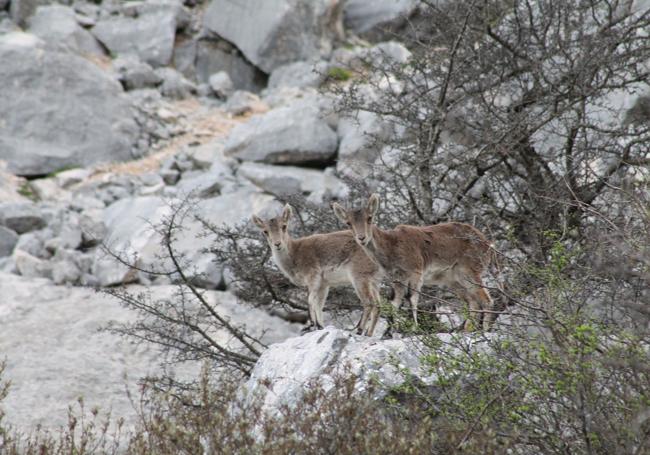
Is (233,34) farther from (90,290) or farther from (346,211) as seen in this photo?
(346,211)

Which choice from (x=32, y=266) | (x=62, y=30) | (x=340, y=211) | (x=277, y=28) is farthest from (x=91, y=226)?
(x=340, y=211)

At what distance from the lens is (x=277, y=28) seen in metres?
28.2

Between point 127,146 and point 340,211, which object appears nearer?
point 340,211

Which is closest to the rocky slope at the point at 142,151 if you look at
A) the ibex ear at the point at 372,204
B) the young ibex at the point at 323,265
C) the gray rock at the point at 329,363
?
the gray rock at the point at 329,363

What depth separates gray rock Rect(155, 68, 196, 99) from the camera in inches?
1051

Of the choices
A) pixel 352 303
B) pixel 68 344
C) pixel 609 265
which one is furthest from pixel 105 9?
pixel 609 265

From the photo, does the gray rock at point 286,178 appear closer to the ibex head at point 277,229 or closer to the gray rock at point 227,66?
the gray rock at point 227,66

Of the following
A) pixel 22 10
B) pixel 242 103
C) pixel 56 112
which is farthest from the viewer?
pixel 22 10

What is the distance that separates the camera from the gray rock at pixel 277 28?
92.5 feet

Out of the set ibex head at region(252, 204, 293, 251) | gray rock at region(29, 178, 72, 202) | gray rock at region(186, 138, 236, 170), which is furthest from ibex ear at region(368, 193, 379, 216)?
gray rock at region(29, 178, 72, 202)

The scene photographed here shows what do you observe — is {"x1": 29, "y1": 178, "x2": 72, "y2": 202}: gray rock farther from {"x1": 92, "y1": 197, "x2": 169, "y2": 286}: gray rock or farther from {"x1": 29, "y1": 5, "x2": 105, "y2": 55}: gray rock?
{"x1": 29, "y1": 5, "x2": 105, "y2": 55}: gray rock

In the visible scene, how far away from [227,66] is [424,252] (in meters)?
19.9

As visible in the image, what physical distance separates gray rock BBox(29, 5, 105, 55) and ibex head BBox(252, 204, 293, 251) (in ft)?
Result: 56.5

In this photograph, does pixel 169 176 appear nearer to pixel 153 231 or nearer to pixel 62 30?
pixel 153 231
